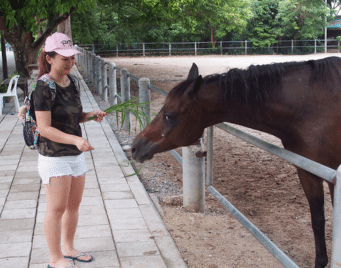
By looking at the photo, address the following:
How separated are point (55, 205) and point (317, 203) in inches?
66.2

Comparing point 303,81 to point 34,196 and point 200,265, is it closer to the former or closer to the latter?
point 200,265

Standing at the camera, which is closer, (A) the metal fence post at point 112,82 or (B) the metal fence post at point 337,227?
(B) the metal fence post at point 337,227

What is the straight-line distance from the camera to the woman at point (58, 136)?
2521 mm

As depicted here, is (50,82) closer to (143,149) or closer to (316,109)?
(143,149)

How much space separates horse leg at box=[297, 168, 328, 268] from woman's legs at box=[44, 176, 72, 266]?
152 cm

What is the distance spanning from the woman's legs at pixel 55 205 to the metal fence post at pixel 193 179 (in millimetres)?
1552

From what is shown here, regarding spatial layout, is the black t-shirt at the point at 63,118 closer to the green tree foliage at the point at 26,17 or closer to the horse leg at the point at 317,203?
the horse leg at the point at 317,203

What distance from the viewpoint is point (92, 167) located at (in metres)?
5.45

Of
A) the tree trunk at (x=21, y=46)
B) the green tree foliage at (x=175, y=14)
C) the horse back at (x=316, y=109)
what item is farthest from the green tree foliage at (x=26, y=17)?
the horse back at (x=316, y=109)

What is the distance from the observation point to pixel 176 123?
266 cm

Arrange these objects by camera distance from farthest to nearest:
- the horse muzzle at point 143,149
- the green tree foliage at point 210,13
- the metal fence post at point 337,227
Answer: the green tree foliage at point 210,13
the horse muzzle at point 143,149
the metal fence post at point 337,227

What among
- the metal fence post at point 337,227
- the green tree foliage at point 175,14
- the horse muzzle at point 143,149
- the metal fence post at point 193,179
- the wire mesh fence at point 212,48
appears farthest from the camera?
the wire mesh fence at point 212,48

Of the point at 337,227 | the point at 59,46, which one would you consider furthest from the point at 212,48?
the point at 337,227

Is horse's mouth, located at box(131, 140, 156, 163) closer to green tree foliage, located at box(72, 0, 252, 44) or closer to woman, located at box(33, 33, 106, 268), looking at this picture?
woman, located at box(33, 33, 106, 268)
